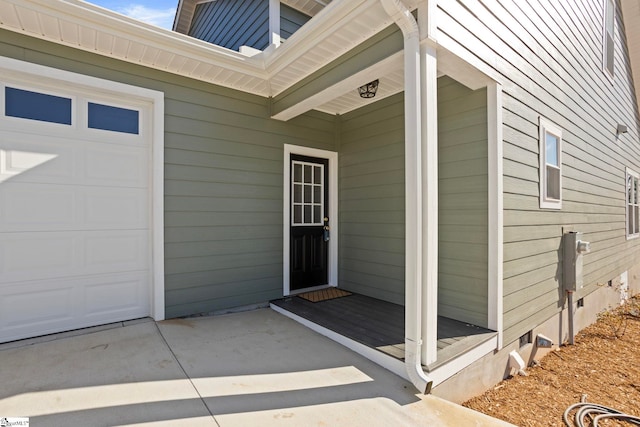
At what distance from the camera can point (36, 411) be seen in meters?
1.75

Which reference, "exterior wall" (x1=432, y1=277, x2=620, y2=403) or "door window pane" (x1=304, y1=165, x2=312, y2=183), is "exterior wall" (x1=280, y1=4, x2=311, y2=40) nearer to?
"door window pane" (x1=304, y1=165, x2=312, y2=183)

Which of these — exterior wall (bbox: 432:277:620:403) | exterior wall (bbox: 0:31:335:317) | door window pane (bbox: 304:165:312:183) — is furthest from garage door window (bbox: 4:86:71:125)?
exterior wall (bbox: 432:277:620:403)

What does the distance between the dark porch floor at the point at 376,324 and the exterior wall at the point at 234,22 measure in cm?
344

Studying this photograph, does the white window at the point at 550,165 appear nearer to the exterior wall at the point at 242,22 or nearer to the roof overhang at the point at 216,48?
the roof overhang at the point at 216,48

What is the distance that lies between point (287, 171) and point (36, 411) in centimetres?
311

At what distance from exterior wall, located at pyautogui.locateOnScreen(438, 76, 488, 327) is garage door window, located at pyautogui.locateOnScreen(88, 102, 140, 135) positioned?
3.18 m

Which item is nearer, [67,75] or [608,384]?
[67,75]

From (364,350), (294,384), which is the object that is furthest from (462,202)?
(294,384)

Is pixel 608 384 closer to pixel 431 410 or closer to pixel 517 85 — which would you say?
pixel 431 410

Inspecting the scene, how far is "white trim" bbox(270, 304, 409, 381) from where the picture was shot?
2318 millimetres

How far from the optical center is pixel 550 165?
3.86 metres

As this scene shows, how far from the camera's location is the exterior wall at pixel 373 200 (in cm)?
388

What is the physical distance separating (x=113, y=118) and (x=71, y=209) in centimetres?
95

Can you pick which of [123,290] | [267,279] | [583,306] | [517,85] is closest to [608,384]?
[583,306]
